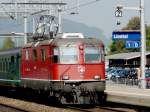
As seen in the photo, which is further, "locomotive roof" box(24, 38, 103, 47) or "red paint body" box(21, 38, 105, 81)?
"locomotive roof" box(24, 38, 103, 47)

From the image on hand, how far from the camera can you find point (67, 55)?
25.3 meters

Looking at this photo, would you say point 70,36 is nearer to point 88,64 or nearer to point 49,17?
point 88,64

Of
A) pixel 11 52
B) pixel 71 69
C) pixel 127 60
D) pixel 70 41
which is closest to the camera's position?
pixel 71 69

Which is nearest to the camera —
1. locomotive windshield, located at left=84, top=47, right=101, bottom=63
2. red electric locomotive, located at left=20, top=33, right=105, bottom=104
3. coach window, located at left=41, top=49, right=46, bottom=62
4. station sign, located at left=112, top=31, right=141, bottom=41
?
red electric locomotive, located at left=20, top=33, right=105, bottom=104

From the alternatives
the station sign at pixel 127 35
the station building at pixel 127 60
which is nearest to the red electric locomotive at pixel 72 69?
the station sign at pixel 127 35

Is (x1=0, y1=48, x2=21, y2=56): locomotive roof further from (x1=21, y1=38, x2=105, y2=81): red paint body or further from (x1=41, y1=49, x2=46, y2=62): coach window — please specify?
(x1=21, y1=38, x2=105, y2=81): red paint body

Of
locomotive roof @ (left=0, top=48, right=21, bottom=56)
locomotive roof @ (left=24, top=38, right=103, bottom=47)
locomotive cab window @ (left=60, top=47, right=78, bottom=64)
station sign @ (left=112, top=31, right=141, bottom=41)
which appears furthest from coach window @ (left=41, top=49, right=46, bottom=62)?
station sign @ (left=112, top=31, right=141, bottom=41)

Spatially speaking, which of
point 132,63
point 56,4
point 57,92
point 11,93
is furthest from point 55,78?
point 132,63

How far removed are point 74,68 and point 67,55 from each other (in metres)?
0.68

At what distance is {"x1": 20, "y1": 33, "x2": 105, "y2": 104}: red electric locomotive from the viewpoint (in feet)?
81.7

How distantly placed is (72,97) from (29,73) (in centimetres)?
438

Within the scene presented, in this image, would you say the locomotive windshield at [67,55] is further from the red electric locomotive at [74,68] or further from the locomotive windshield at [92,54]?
the locomotive windshield at [92,54]

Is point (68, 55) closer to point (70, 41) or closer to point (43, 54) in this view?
point (70, 41)

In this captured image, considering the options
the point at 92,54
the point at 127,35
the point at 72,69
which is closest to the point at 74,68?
the point at 72,69
